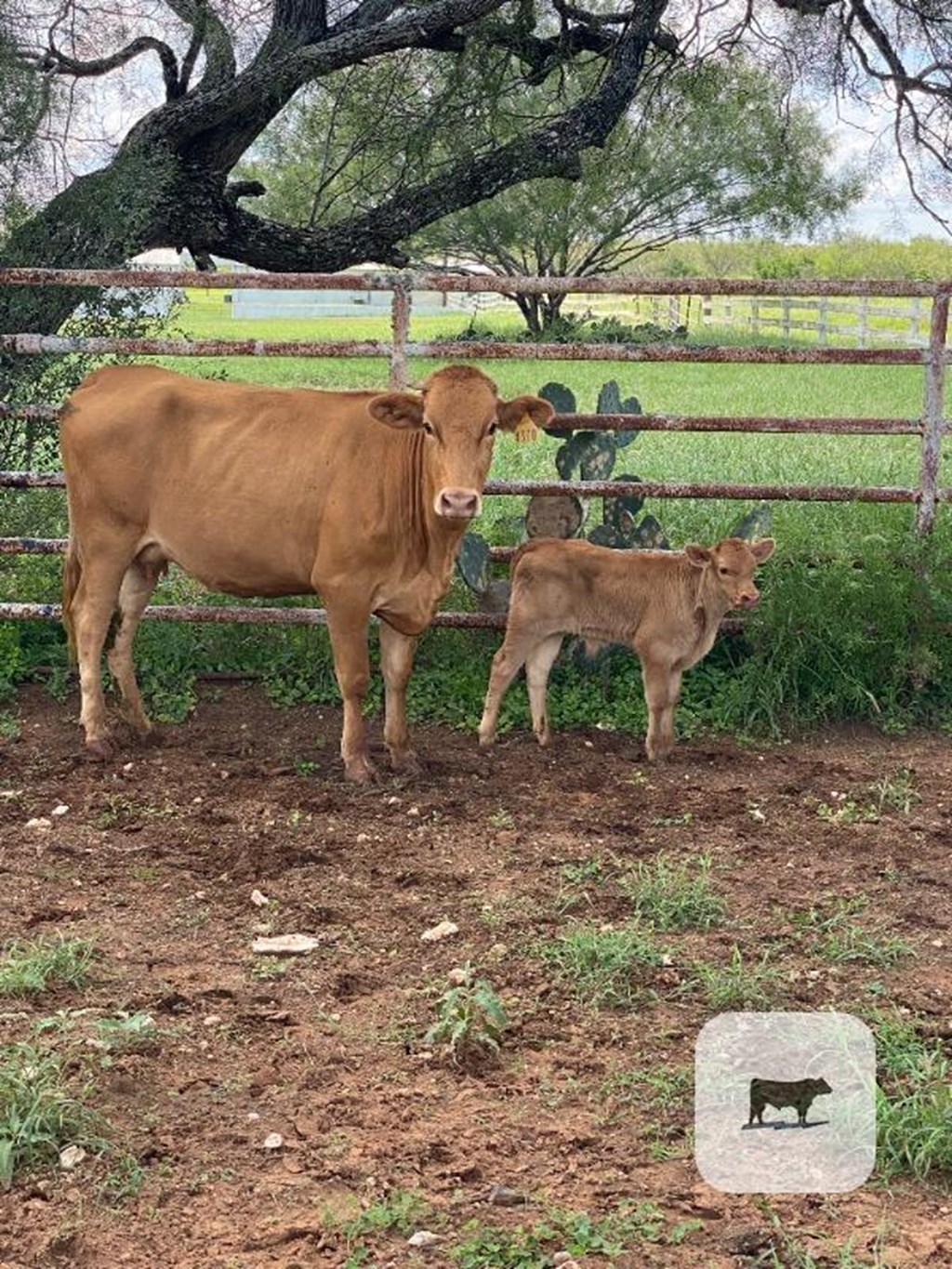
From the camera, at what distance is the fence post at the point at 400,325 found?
7.46m

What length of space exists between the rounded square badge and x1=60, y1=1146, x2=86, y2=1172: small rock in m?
1.37

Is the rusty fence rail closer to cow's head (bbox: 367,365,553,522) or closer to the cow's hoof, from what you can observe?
cow's head (bbox: 367,365,553,522)

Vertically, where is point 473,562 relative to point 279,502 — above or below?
below

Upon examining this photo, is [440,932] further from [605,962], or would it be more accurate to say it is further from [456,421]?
[456,421]

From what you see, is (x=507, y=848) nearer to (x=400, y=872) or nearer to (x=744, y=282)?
(x=400, y=872)

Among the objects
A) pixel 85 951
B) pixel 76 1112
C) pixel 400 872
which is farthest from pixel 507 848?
pixel 76 1112

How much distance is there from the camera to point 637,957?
183 inches

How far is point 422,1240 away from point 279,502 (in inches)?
158

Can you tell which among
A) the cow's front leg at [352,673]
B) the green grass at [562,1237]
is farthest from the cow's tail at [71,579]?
the green grass at [562,1237]

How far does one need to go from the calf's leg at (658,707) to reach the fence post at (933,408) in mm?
1668

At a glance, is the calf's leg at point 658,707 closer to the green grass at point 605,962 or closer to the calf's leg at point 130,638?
the green grass at point 605,962

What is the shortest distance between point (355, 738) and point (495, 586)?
1345 mm

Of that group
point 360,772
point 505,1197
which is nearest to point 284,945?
point 505,1197

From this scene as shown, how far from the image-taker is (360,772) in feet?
21.7
